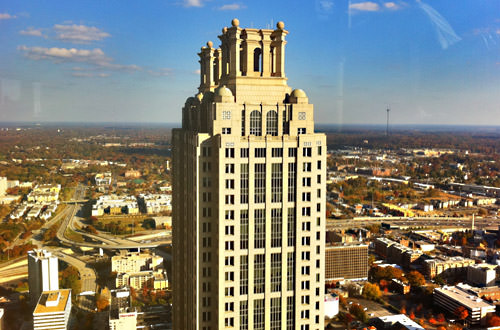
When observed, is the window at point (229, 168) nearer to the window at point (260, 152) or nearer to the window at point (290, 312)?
the window at point (260, 152)

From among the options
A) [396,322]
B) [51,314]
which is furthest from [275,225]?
[396,322]

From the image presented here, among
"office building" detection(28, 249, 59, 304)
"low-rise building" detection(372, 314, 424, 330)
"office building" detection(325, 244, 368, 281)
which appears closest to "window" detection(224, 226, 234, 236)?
"low-rise building" detection(372, 314, 424, 330)

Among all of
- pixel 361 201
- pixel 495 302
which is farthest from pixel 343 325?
pixel 361 201

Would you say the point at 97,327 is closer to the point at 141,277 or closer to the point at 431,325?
the point at 141,277

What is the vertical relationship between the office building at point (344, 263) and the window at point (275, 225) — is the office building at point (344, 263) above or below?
below

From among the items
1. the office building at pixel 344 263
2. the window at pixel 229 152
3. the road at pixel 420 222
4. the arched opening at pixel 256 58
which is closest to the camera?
the window at pixel 229 152

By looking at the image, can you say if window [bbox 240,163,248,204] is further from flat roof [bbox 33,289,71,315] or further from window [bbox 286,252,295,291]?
flat roof [bbox 33,289,71,315]

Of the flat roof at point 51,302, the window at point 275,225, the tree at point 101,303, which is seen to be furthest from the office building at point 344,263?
the window at point 275,225
